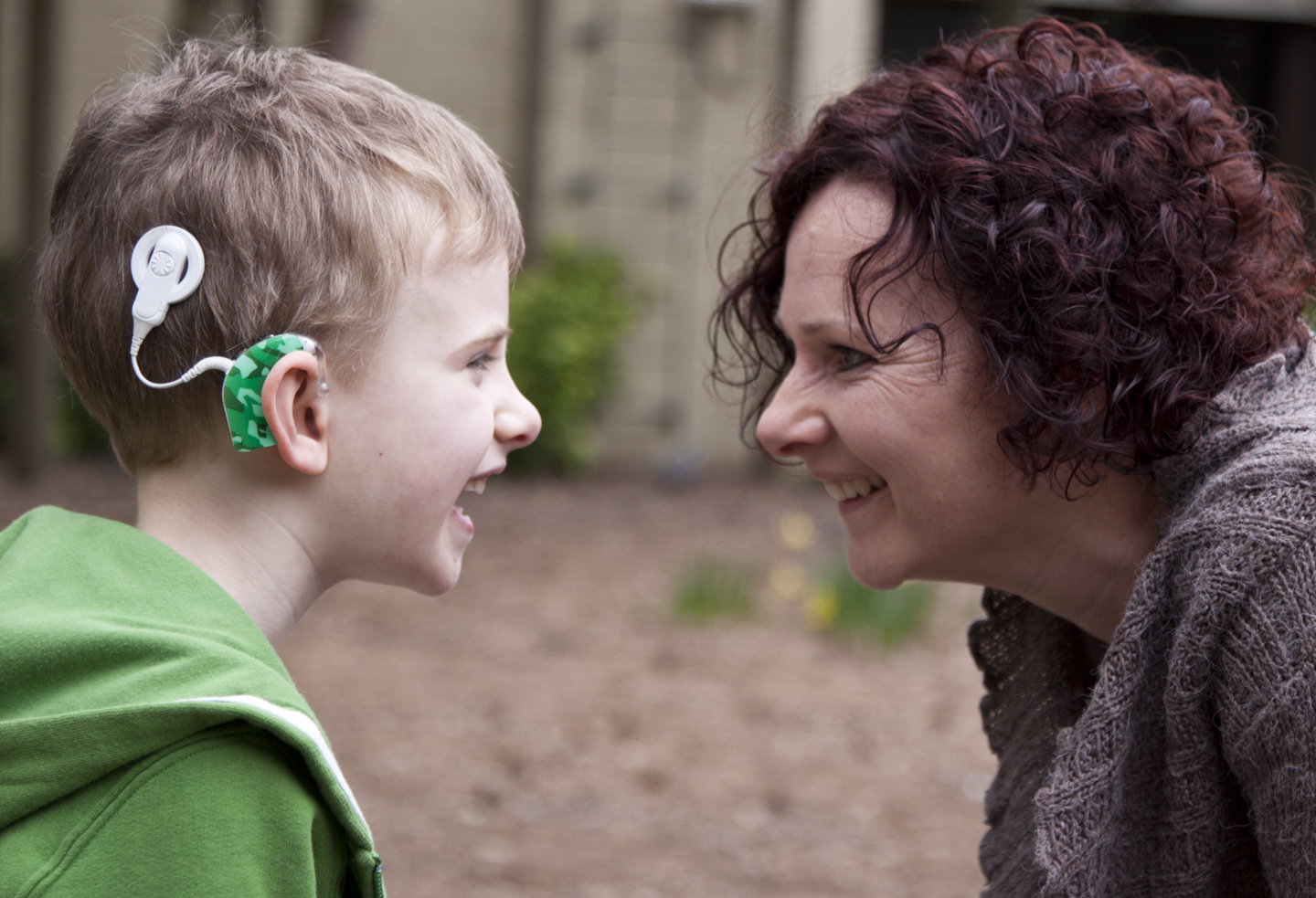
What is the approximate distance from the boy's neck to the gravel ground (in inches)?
83.6

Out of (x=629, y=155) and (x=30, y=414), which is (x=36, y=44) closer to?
(x=30, y=414)

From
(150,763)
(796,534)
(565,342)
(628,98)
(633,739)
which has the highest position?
(628,98)

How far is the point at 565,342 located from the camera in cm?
843

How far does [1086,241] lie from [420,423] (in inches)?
33.4

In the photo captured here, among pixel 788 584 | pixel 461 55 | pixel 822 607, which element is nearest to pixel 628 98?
pixel 461 55

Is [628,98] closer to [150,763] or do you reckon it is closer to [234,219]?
[234,219]

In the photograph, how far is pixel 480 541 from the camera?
6.65m

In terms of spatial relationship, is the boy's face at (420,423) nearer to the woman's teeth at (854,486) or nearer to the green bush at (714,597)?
the woman's teeth at (854,486)

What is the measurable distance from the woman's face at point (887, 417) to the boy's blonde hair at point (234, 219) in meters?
0.48

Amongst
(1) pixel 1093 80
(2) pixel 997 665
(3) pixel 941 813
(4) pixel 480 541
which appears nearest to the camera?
(1) pixel 1093 80

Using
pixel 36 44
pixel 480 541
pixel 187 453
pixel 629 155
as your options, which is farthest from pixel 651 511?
pixel 187 453

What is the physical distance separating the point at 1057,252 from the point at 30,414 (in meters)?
6.96

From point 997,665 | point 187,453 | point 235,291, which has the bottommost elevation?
point 997,665

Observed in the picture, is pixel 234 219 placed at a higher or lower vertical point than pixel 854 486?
higher
